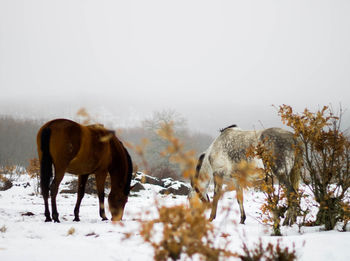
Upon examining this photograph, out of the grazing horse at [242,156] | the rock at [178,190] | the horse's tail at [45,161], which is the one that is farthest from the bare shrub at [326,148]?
the rock at [178,190]

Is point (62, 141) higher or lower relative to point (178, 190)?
higher

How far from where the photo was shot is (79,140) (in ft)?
13.6

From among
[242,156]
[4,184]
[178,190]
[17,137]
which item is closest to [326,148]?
[242,156]

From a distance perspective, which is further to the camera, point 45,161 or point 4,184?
point 4,184

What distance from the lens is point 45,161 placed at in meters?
4.01

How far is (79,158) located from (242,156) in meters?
3.32

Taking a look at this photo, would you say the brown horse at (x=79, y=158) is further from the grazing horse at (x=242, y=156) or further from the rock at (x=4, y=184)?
the rock at (x=4, y=184)

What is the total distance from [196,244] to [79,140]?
322cm

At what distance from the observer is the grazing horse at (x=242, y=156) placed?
4.49 m

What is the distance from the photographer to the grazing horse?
14.7 feet

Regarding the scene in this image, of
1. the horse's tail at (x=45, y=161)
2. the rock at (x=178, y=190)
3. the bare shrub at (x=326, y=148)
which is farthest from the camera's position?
the rock at (x=178, y=190)

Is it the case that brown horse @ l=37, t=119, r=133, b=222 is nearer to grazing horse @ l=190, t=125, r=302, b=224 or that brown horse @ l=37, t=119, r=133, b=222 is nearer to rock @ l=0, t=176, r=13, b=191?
grazing horse @ l=190, t=125, r=302, b=224

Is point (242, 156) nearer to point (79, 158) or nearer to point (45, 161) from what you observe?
point (79, 158)

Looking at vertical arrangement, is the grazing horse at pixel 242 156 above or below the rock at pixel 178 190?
above
